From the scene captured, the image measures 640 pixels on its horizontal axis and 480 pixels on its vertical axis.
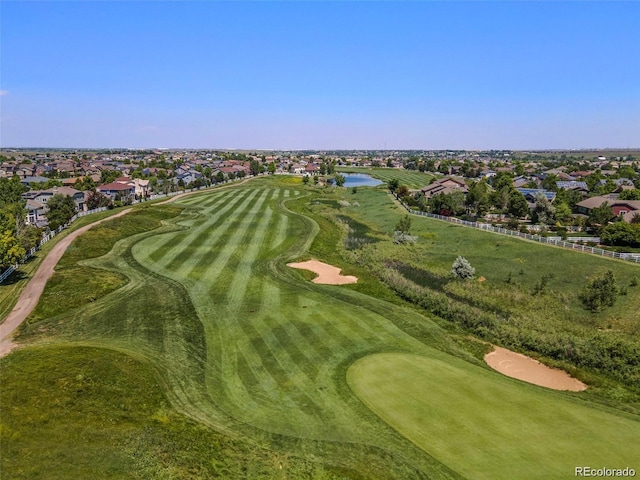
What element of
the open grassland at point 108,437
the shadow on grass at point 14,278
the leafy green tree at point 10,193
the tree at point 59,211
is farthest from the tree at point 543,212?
the leafy green tree at point 10,193

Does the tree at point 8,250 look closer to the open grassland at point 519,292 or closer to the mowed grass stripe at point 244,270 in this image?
the mowed grass stripe at point 244,270

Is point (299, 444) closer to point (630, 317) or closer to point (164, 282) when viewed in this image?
point (164, 282)

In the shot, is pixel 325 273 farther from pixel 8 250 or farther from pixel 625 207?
pixel 625 207

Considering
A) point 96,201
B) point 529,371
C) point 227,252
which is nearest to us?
point 529,371

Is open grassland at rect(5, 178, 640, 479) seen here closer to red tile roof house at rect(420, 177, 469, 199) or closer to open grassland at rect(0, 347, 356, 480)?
open grassland at rect(0, 347, 356, 480)

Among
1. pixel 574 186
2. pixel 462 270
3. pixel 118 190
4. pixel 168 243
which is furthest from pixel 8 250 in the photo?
pixel 574 186

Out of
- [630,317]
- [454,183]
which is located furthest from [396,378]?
[454,183]
